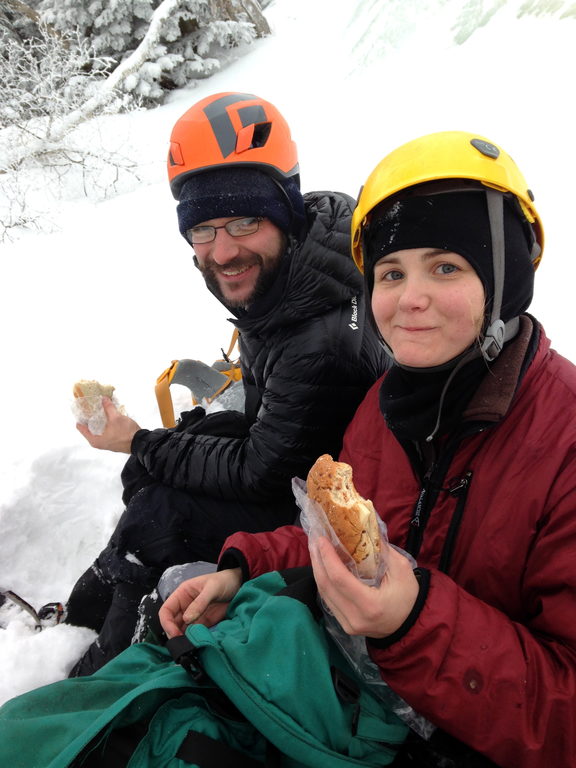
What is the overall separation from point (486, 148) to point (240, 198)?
1.24 m

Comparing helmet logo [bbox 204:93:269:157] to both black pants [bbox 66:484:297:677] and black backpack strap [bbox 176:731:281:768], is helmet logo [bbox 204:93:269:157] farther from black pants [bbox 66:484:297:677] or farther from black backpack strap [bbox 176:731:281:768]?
black backpack strap [bbox 176:731:281:768]

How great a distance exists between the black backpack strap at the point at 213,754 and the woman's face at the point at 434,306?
1.22 m

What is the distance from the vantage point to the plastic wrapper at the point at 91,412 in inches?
113

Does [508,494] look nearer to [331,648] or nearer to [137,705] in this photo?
[331,648]

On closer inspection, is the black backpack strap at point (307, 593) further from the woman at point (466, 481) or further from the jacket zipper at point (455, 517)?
the jacket zipper at point (455, 517)

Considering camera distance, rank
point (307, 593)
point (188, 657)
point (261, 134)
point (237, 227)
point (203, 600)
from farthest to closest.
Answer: point (261, 134) → point (237, 227) → point (203, 600) → point (307, 593) → point (188, 657)

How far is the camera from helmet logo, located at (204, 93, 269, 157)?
251 centimetres

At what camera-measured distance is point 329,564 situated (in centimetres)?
125

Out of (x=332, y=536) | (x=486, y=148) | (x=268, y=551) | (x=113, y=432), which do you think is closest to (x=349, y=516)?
(x=332, y=536)

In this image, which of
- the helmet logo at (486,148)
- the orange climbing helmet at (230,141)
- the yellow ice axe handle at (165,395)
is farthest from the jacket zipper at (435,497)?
the yellow ice axe handle at (165,395)

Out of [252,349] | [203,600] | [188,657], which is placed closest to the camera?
[188,657]

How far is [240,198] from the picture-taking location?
95.3 inches

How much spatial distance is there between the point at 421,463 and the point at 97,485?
2912mm

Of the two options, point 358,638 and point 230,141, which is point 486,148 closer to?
point 230,141
